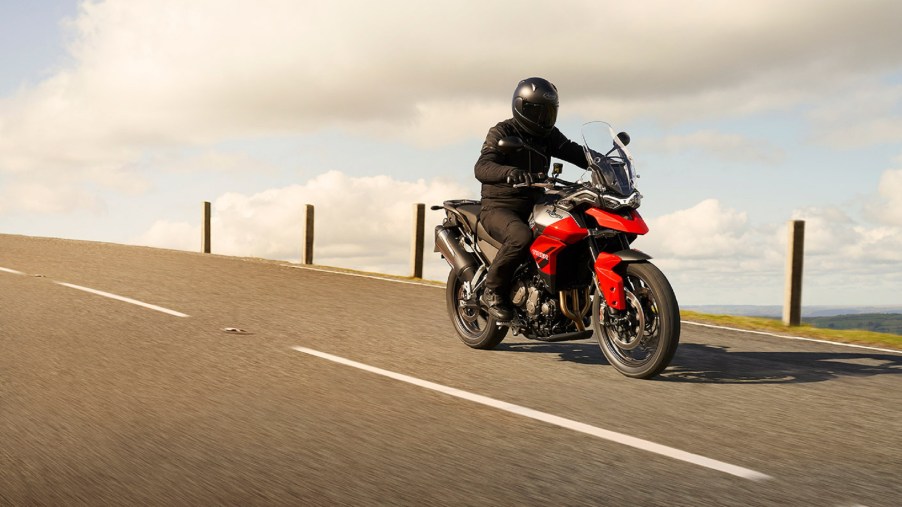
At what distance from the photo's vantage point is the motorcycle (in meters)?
6.30

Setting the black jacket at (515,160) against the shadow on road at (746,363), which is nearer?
the shadow on road at (746,363)

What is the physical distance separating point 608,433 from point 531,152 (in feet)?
10.9

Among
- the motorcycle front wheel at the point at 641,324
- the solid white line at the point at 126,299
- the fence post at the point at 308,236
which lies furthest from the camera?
the fence post at the point at 308,236

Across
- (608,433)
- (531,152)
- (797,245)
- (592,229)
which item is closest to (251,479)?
(608,433)

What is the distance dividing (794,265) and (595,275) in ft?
21.1

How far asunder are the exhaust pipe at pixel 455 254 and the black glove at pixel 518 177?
1170 mm

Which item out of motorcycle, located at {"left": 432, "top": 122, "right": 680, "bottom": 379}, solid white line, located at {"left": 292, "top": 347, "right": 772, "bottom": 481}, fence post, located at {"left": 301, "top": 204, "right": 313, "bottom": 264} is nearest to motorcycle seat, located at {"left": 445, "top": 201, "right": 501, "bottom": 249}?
motorcycle, located at {"left": 432, "top": 122, "right": 680, "bottom": 379}

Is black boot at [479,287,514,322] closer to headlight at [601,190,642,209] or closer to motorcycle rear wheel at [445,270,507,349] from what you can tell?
motorcycle rear wheel at [445,270,507,349]

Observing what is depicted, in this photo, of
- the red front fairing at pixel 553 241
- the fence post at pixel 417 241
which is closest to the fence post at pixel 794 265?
the red front fairing at pixel 553 241

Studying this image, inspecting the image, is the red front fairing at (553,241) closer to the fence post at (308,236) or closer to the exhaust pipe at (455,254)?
the exhaust pipe at (455,254)

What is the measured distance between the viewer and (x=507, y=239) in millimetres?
7324

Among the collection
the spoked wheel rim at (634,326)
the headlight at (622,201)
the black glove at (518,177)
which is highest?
the black glove at (518,177)

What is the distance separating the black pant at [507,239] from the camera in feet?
23.6

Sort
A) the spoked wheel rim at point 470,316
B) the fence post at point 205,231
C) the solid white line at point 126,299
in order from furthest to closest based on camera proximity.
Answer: the fence post at point 205,231, the solid white line at point 126,299, the spoked wheel rim at point 470,316
